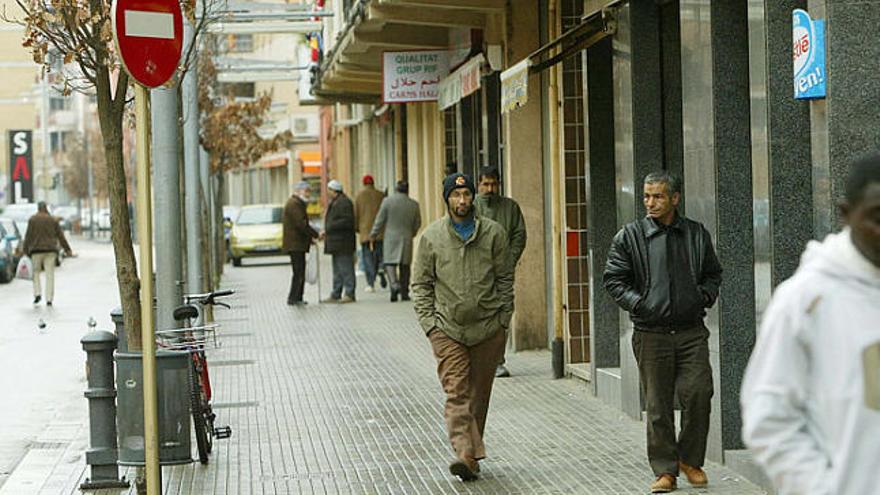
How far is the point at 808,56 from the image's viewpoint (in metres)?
8.02

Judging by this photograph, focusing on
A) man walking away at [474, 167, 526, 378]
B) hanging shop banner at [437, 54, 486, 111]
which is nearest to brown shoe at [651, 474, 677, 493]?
man walking away at [474, 167, 526, 378]

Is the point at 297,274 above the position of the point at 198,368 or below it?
below

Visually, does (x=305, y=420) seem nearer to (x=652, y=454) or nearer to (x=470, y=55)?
(x=652, y=454)

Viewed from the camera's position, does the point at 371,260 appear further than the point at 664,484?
Yes

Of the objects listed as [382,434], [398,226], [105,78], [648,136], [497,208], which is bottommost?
[382,434]

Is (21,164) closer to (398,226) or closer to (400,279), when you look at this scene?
(400,279)

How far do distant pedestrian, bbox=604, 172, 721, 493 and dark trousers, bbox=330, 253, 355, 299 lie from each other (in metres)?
17.6

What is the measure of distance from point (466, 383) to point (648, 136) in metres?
2.76

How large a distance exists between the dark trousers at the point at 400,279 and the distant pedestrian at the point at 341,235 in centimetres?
60

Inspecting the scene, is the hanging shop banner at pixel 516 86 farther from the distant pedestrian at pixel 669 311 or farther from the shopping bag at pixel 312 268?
the shopping bag at pixel 312 268

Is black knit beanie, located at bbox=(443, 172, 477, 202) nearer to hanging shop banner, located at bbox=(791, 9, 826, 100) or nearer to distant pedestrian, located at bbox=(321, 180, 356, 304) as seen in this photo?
hanging shop banner, located at bbox=(791, 9, 826, 100)

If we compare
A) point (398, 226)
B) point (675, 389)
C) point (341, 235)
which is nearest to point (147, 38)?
point (675, 389)

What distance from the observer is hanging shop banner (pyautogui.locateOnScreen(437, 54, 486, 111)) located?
17734mm

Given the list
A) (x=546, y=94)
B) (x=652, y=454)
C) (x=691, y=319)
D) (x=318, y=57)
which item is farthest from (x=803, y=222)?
(x=318, y=57)
